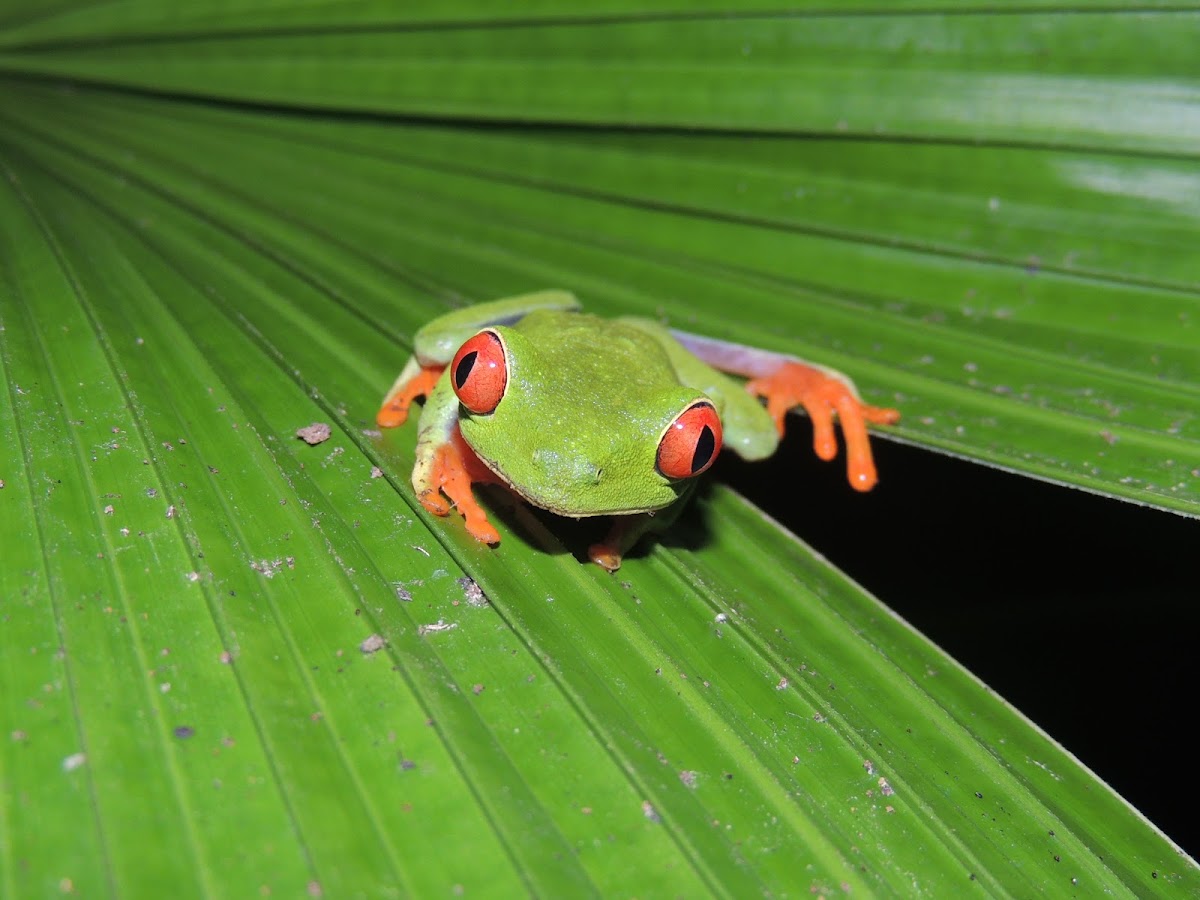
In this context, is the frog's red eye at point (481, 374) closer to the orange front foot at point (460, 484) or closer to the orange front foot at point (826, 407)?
the orange front foot at point (460, 484)

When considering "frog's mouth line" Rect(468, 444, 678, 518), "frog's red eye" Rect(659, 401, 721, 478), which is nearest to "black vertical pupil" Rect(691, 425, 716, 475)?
"frog's red eye" Rect(659, 401, 721, 478)

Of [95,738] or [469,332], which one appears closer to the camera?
[95,738]

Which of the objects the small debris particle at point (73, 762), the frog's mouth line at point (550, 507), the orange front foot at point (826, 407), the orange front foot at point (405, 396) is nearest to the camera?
the small debris particle at point (73, 762)

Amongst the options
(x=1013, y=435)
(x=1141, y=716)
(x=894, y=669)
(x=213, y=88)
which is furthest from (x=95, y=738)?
(x=1141, y=716)

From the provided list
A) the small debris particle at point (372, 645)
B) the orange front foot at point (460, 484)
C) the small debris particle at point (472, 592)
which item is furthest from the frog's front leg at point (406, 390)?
the small debris particle at point (372, 645)

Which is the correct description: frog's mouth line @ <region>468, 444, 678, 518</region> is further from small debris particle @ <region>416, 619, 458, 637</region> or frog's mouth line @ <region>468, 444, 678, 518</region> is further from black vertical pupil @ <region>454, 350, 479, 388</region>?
small debris particle @ <region>416, 619, 458, 637</region>

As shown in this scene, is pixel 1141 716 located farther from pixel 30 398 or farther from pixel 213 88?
pixel 213 88

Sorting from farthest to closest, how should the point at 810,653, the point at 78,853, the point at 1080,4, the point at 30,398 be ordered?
the point at 1080,4, the point at 810,653, the point at 30,398, the point at 78,853

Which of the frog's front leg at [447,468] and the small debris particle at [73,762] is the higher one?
the frog's front leg at [447,468]
